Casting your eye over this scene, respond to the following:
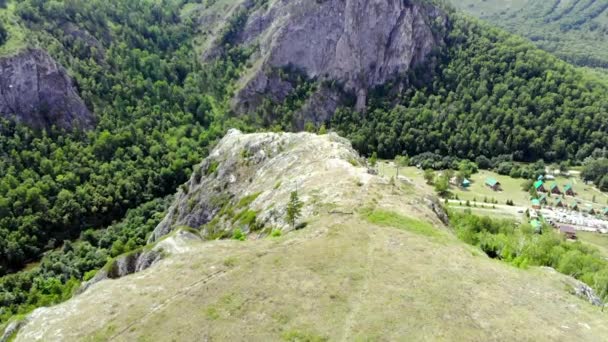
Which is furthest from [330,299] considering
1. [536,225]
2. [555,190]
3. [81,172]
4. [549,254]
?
[555,190]

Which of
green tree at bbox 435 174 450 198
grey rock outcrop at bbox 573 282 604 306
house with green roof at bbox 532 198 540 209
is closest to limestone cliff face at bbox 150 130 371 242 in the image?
grey rock outcrop at bbox 573 282 604 306

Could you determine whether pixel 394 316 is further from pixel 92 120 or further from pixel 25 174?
pixel 92 120

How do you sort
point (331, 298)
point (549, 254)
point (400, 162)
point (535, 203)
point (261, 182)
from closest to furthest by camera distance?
point (331, 298)
point (549, 254)
point (261, 182)
point (535, 203)
point (400, 162)

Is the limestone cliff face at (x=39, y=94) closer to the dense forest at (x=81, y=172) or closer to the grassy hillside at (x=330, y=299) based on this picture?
the dense forest at (x=81, y=172)

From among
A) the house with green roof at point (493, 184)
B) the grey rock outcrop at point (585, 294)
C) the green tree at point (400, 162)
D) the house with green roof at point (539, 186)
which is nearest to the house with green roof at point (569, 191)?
the house with green roof at point (539, 186)

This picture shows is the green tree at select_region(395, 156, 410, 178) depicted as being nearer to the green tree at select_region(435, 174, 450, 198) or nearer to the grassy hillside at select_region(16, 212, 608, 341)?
the green tree at select_region(435, 174, 450, 198)

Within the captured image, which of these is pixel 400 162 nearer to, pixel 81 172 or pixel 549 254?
pixel 549 254
